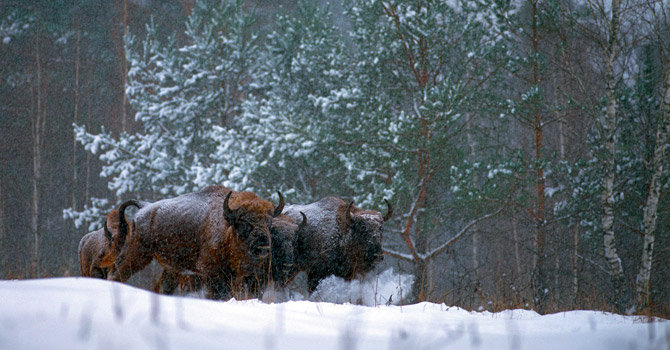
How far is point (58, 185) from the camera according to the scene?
2297 centimetres

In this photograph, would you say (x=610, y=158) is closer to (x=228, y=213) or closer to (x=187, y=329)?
(x=228, y=213)

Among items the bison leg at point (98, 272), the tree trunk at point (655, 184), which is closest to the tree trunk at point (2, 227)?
the bison leg at point (98, 272)

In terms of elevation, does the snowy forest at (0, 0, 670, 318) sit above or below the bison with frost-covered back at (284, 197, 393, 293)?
above

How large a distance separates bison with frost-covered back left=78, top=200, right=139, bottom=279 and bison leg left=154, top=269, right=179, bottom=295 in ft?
2.57

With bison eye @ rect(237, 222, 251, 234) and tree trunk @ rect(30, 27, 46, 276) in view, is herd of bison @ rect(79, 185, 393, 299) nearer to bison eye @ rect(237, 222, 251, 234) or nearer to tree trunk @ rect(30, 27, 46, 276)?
bison eye @ rect(237, 222, 251, 234)

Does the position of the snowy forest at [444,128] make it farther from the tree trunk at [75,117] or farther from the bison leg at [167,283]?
the tree trunk at [75,117]

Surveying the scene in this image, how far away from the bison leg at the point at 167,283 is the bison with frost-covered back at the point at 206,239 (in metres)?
0.81

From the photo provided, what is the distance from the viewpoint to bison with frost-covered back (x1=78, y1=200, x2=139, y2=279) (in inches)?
266

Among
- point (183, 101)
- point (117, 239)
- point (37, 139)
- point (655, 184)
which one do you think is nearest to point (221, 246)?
point (117, 239)

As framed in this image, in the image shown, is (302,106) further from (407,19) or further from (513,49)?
(513,49)

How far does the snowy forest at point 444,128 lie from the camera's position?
10086mm

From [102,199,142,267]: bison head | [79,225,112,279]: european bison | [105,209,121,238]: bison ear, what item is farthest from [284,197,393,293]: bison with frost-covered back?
[79,225,112,279]: european bison

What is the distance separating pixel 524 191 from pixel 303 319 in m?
9.84

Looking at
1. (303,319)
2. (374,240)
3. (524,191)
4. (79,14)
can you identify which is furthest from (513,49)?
(79,14)
